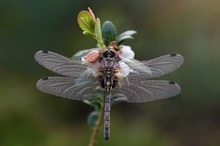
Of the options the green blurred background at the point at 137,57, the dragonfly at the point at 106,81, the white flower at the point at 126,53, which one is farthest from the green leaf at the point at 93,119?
the green blurred background at the point at 137,57

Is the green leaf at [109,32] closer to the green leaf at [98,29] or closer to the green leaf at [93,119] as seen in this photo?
the green leaf at [98,29]

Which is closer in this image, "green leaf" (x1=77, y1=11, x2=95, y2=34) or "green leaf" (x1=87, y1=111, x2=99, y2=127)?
"green leaf" (x1=77, y1=11, x2=95, y2=34)

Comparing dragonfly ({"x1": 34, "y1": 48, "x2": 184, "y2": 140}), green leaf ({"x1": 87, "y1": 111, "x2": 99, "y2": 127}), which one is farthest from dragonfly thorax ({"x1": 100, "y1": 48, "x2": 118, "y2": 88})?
green leaf ({"x1": 87, "y1": 111, "x2": 99, "y2": 127})

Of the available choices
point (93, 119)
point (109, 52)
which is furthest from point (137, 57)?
point (109, 52)

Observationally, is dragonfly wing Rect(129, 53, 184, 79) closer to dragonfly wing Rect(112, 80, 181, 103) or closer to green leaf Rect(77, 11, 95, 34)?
dragonfly wing Rect(112, 80, 181, 103)

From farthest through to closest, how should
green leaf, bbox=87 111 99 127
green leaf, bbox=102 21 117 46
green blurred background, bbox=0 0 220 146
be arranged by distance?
green blurred background, bbox=0 0 220 146 → green leaf, bbox=87 111 99 127 → green leaf, bbox=102 21 117 46
